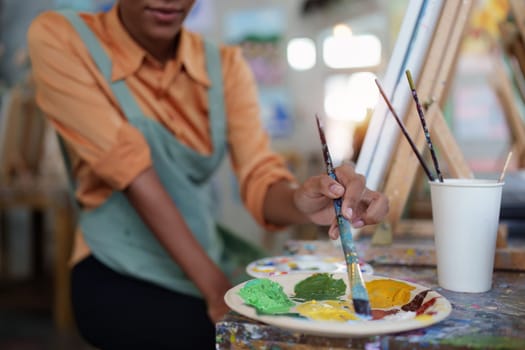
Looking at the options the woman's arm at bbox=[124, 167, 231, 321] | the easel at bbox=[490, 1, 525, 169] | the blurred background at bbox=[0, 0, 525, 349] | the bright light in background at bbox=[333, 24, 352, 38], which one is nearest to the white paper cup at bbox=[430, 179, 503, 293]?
the woman's arm at bbox=[124, 167, 231, 321]

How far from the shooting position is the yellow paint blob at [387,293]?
663 millimetres

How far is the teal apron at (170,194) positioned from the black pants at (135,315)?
0.12ft

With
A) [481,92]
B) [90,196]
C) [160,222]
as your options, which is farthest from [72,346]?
[481,92]

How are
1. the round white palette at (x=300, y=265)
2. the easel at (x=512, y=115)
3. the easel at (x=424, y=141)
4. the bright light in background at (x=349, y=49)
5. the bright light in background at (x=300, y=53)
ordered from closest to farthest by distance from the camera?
1. the round white palette at (x=300, y=265)
2. the easel at (x=424, y=141)
3. the easel at (x=512, y=115)
4. the bright light in background at (x=349, y=49)
5. the bright light in background at (x=300, y=53)

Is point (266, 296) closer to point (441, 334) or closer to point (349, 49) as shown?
point (441, 334)

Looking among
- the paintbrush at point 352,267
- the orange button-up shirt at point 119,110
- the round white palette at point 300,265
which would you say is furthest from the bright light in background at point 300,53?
the paintbrush at point 352,267

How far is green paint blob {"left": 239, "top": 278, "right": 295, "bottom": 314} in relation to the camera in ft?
2.00

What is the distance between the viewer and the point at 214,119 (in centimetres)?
141

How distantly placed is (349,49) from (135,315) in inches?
120

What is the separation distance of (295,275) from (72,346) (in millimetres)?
2289

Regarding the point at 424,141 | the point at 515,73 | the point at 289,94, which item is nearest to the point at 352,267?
the point at 424,141

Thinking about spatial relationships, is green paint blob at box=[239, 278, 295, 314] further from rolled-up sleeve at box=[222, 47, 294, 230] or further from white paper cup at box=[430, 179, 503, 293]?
rolled-up sleeve at box=[222, 47, 294, 230]

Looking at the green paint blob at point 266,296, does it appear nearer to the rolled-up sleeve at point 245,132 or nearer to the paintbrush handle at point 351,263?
the paintbrush handle at point 351,263

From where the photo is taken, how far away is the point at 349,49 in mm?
3873
